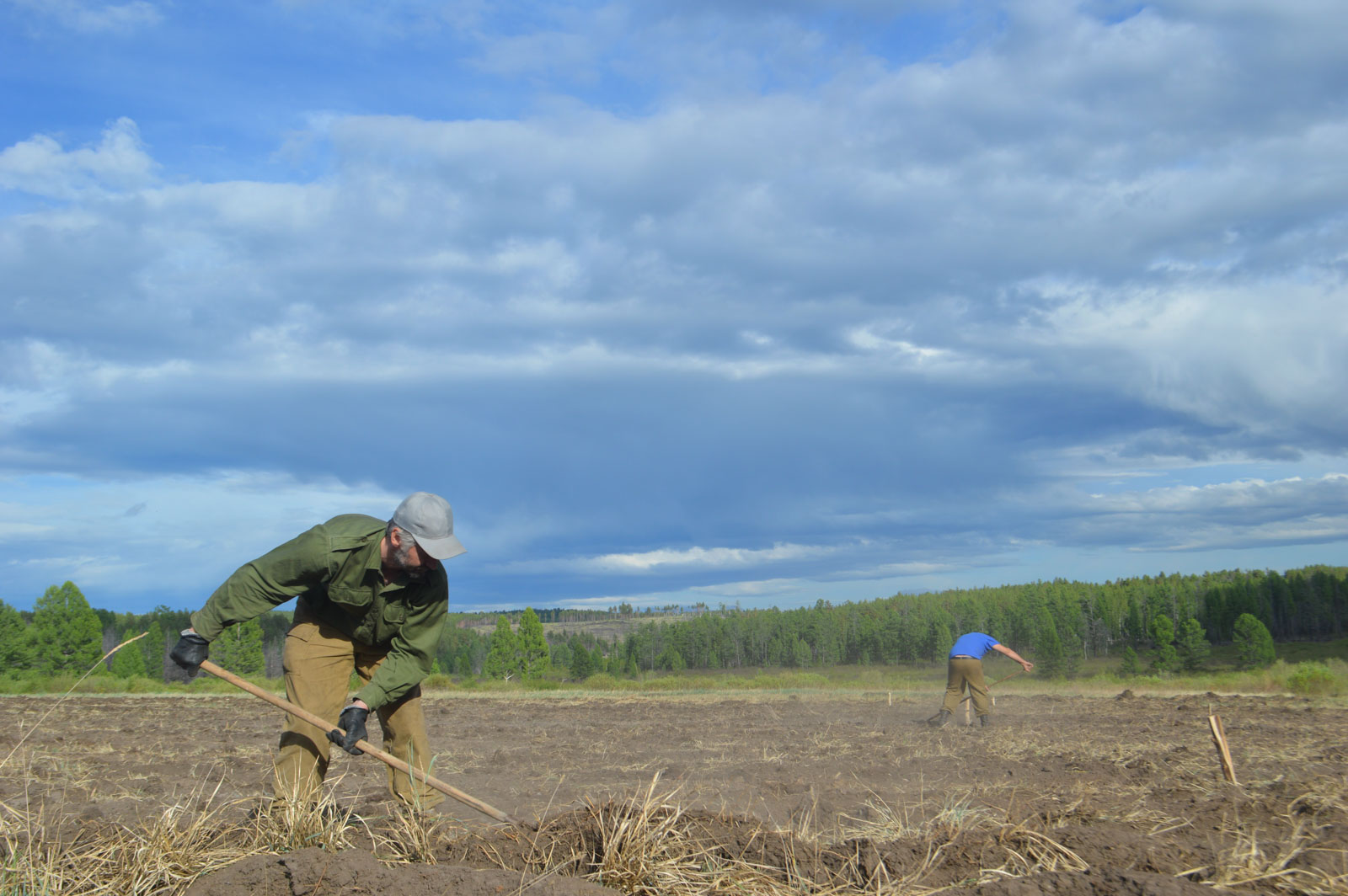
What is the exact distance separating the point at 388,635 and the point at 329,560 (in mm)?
685

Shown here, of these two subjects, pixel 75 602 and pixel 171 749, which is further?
pixel 75 602

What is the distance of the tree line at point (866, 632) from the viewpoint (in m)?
55.2

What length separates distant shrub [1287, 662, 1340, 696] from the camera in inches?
1072

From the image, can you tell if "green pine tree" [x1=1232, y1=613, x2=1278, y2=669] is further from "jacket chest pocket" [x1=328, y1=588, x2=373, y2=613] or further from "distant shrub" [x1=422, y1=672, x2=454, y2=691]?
"jacket chest pocket" [x1=328, y1=588, x2=373, y2=613]

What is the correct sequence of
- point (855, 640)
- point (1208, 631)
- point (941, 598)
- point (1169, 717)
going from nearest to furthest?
1. point (1169, 717)
2. point (1208, 631)
3. point (855, 640)
4. point (941, 598)

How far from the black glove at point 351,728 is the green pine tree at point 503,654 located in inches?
2708

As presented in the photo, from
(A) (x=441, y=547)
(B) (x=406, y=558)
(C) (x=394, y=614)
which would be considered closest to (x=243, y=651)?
(C) (x=394, y=614)

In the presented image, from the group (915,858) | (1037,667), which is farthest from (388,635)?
(1037,667)

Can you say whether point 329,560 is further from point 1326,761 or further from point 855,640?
point 855,640

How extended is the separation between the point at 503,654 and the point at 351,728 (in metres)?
70.6

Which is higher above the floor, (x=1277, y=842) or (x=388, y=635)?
(x=388, y=635)

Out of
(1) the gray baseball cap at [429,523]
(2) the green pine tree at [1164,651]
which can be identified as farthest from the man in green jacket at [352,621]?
(2) the green pine tree at [1164,651]

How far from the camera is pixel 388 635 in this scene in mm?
5359

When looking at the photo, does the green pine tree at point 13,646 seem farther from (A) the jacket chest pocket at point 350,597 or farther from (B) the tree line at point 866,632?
(A) the jacket chest pocket at point 350,597
